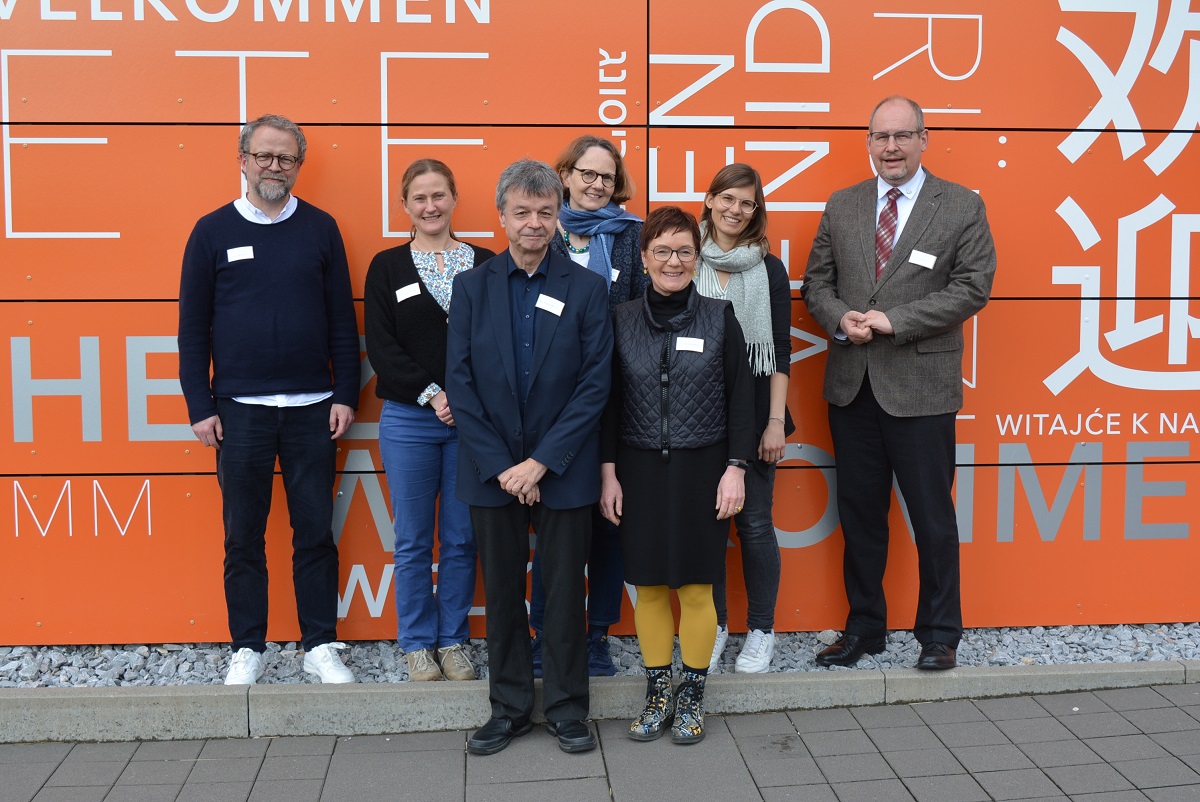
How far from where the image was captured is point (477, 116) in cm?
418

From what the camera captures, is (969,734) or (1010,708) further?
(1010,708)

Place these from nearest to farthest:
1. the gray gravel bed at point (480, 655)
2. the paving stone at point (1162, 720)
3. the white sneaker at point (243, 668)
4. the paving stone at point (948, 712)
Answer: the paving stone at point (1162, 720) → the paving stone at point (948, 712) → the white sneaker at point (243, 668) → the gray gravel bed at point (480, 655)

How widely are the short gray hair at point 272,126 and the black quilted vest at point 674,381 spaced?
1501 mm

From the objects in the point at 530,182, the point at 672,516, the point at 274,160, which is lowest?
the point at 672,516

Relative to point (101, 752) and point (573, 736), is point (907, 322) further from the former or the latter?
point (101, 752)

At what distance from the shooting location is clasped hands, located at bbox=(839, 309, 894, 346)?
12.3 ft

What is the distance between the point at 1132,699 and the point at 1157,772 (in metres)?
0.61

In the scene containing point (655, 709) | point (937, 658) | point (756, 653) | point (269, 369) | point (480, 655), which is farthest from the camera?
point (480, 655)

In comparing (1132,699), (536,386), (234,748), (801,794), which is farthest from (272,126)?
(1132,699)

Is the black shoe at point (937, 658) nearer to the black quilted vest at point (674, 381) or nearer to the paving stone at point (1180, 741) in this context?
the paving stone at point (1180, 741)

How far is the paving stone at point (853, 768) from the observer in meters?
3.25

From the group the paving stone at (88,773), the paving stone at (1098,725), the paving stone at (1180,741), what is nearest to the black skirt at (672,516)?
the paving stone at (1098,725)

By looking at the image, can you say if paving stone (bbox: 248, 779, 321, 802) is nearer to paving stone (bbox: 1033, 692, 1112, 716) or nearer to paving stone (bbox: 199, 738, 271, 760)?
paving stone (bbox: 199, 738, 271, 760)

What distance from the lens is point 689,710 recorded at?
11.4ft
